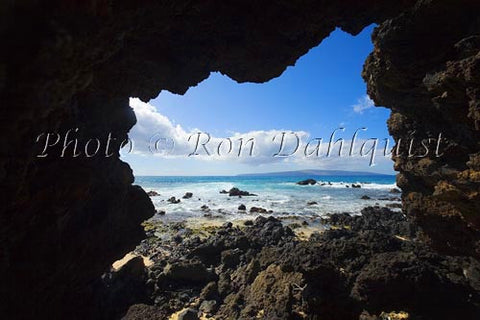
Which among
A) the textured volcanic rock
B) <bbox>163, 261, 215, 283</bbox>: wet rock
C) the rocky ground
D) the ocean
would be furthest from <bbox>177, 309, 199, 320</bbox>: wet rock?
the ocean

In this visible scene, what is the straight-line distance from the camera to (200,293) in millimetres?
8711

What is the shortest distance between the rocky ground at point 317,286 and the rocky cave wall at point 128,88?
4.12 ft

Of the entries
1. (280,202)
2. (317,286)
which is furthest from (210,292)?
(280,202)

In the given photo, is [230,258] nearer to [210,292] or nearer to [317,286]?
[210,292]

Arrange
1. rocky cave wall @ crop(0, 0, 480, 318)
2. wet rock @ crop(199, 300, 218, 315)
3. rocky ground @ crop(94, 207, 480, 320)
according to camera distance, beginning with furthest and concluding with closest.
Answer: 1. wet rock @ crop(199, 300, 218, 315)
2. rocky ground @ crop(94, 207, 480, 320)
3. rocky cave wall @ crop(0, 0, 480, 318)

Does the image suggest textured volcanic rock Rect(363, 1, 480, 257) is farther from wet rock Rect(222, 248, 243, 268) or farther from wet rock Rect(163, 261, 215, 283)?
wet rock Rect(163, 261, 215, 283)

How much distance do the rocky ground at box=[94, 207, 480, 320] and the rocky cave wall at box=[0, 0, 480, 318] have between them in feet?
4.12

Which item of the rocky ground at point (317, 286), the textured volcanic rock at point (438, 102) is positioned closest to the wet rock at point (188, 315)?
the rocky ground at point (317, 286)

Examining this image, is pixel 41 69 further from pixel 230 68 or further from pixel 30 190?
pixel 230 68

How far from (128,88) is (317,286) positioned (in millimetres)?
6221

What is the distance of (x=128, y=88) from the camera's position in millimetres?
6172

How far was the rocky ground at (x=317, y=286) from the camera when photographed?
6.32 metres

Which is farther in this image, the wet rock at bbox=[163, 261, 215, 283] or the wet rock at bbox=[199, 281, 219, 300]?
the wet rock at bbox=[163, 261, 215, 283]

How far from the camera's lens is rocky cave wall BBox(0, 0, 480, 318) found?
2.89m
